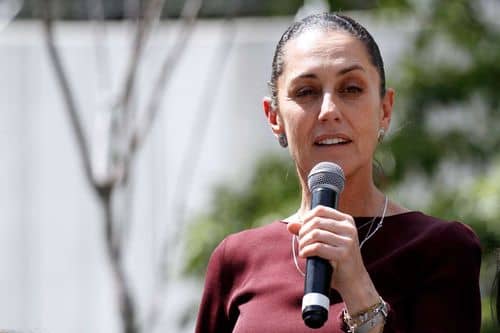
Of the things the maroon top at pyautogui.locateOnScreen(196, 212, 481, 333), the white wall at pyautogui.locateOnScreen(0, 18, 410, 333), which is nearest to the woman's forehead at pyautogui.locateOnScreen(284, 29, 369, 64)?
the maroon top at pyautogui.locateOnScreen(196, 212, 481, 333)

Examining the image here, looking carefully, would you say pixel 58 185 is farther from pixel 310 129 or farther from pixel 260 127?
pixel 310 129

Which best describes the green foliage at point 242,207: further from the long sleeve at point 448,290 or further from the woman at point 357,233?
the long sleeve at point 448,290

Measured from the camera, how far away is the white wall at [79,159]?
10508 mm

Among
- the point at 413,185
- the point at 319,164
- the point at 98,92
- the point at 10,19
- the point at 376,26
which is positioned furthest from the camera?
the point at 10,19

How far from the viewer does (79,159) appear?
10578 millimetres

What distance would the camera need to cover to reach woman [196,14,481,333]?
10.0 ft

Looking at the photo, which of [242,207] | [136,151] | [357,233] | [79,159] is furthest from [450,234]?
[79,159]

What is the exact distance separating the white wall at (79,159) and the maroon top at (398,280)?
6.92 m

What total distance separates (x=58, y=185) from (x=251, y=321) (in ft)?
25.6

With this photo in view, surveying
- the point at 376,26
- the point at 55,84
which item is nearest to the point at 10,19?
the point at 55,84

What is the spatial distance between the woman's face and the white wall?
23.0 feet

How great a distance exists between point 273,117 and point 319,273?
751mm

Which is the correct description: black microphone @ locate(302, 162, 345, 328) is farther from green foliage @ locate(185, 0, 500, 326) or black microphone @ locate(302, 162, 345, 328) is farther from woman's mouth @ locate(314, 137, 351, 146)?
green foliage @ locate(185, 0, 500, 326)

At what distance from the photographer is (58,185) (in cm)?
1084
